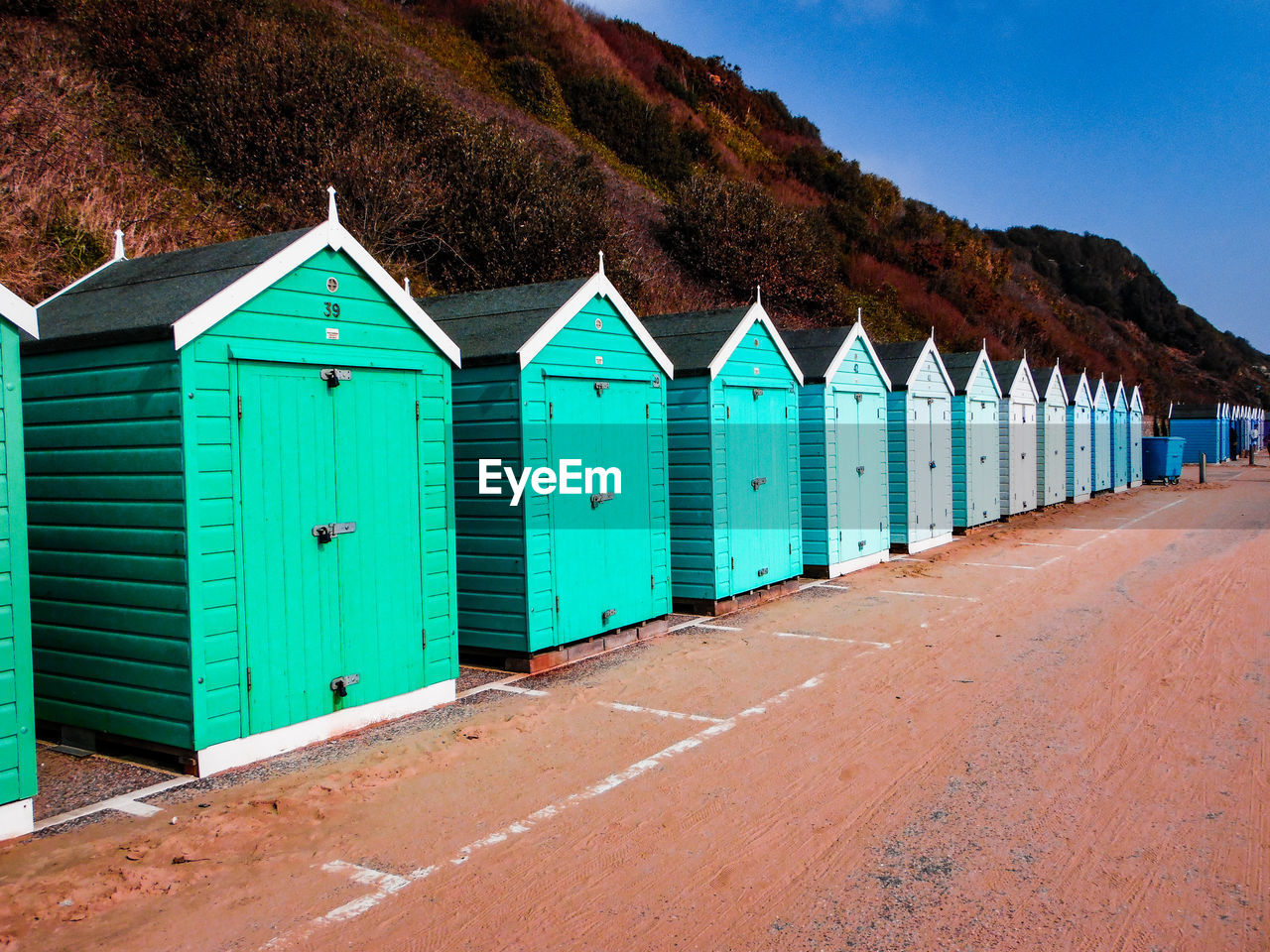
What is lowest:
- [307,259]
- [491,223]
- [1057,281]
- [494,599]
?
[494,599]

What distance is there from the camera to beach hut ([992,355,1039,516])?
19172 mm

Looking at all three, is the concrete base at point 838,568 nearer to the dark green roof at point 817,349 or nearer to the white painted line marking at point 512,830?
the dark green roof at point 817,349

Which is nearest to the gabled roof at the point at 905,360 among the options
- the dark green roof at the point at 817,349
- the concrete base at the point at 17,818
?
the dark green roof at the point at 817,349

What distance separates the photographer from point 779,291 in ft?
87.8

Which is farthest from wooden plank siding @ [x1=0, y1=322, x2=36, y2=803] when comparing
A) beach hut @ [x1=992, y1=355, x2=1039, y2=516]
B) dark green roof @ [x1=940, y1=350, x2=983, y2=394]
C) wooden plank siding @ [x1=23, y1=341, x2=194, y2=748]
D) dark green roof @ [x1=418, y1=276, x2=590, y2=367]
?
beach hut @ [x1=992, y1=355, x2=1039, y2=516]

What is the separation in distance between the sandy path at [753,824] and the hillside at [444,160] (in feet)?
23.4

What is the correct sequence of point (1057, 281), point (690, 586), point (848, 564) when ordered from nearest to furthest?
point (690, 586)
point (848, 564)
point (1057, 281)

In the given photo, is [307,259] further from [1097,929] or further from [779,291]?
[779,291]

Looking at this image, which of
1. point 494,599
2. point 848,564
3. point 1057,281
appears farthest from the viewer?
point 1057,281

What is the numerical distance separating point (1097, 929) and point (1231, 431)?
56665 mm

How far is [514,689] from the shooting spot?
7340mm

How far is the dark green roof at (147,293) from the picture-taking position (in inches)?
216

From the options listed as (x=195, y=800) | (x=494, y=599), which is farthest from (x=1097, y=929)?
(x=494, y=599)

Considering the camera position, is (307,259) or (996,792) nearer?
(996,792)
